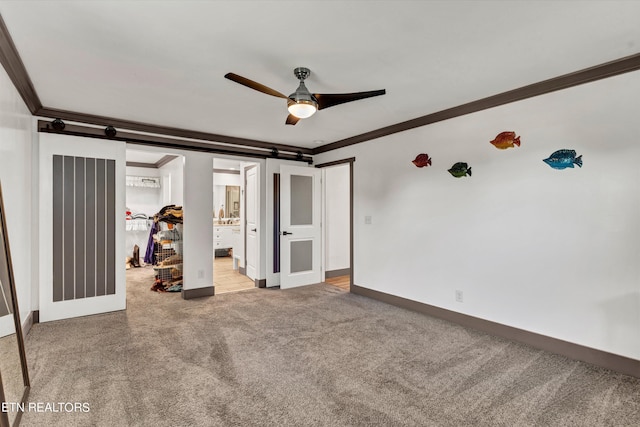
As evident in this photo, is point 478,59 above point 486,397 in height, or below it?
above

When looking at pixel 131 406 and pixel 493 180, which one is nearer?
pixel 131 406

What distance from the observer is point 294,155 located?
5828 mm

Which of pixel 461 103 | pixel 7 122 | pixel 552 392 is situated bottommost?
pixel 552 392

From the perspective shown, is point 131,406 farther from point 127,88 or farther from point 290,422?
point 127,88

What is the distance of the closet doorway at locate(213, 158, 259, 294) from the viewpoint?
5816 mm

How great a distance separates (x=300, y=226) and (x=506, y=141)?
132 inches

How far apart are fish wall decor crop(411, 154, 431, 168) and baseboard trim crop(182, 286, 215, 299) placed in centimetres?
350

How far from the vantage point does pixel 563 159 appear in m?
2.86

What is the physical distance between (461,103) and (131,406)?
400 centimetres

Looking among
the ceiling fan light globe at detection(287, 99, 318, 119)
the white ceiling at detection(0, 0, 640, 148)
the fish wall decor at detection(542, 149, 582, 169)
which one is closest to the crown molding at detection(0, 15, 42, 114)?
the white ceiling at detection(0, 0, 640, 148)

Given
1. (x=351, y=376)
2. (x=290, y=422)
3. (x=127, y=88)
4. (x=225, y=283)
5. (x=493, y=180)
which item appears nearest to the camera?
(x=290, y=422)

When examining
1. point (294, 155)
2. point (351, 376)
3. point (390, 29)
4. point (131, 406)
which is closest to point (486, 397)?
point (351, 376)

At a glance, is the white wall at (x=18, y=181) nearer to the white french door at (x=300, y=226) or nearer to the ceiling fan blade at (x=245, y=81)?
the ceiling fan blade at (x=245, y=81)

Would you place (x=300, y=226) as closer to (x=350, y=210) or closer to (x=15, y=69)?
(x=350, y=210)
